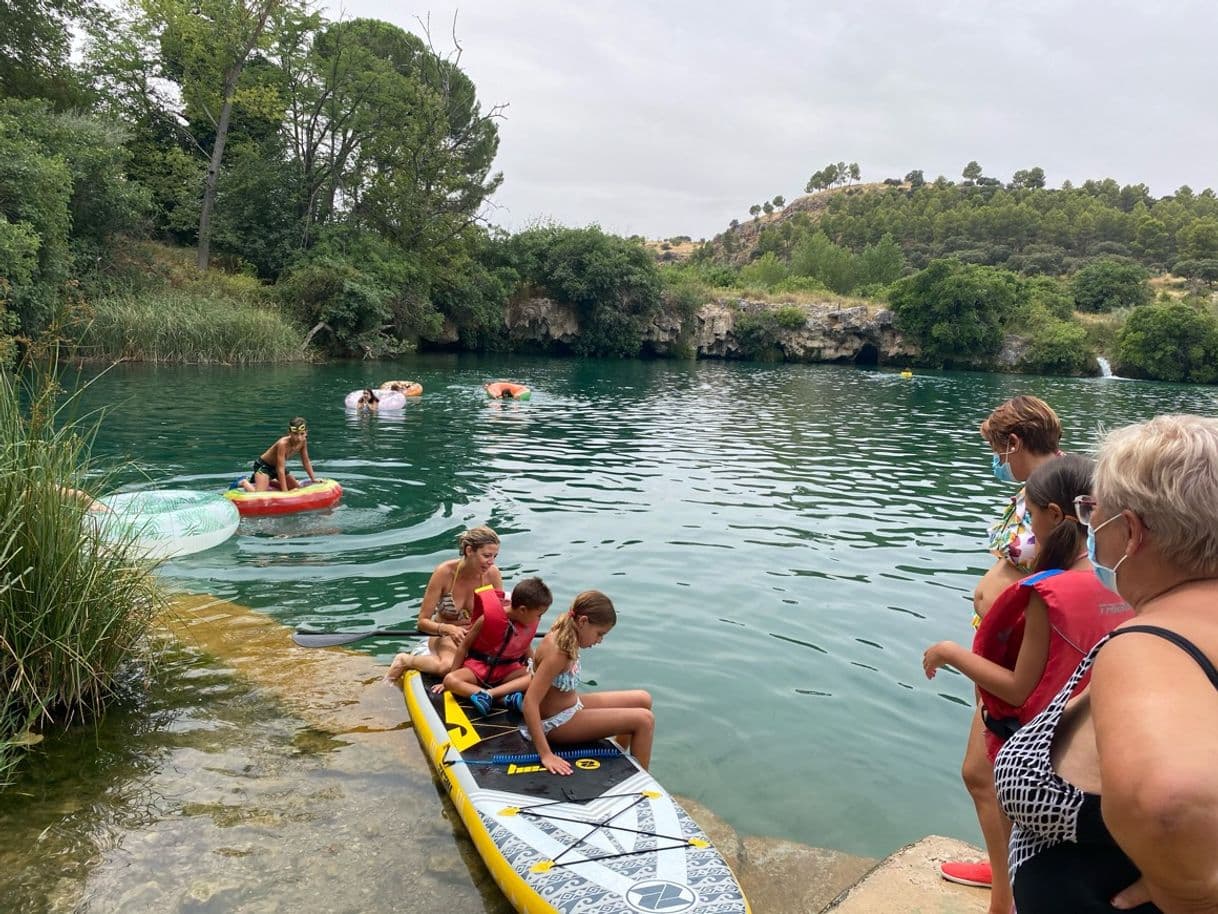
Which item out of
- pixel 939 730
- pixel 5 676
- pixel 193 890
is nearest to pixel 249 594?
pixel 5 676

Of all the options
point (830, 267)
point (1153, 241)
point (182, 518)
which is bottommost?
point (182, 518)

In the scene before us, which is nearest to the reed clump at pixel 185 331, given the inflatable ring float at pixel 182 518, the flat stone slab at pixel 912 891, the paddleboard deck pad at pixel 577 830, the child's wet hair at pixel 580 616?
the inflatable ring float at pixel 182 518

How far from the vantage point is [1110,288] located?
6022 cm

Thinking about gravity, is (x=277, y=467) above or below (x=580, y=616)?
below

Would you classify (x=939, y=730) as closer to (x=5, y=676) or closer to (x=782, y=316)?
(x=5, y=676)

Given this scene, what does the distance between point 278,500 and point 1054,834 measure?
9.80 meters

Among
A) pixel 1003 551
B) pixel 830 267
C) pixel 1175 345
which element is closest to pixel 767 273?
pixel 830 267

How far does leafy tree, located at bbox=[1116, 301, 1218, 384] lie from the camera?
149 feet

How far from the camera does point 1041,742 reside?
1.71 meters

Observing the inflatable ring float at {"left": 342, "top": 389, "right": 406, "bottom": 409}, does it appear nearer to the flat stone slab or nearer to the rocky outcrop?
the flat stone slab

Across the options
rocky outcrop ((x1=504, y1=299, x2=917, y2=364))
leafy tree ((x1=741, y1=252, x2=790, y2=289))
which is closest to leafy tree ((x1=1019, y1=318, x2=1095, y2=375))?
rocky outcrop ((x1=504, y1=299, x2=917, y2=364))

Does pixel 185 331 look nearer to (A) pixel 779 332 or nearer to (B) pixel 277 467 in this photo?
(B) pixel 277 467

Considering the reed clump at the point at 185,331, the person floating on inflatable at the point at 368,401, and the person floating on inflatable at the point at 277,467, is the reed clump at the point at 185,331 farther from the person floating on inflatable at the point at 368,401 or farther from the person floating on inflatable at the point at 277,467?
the person floating on inflatable at the point at 277,467

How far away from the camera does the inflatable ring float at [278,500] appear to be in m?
10.0
